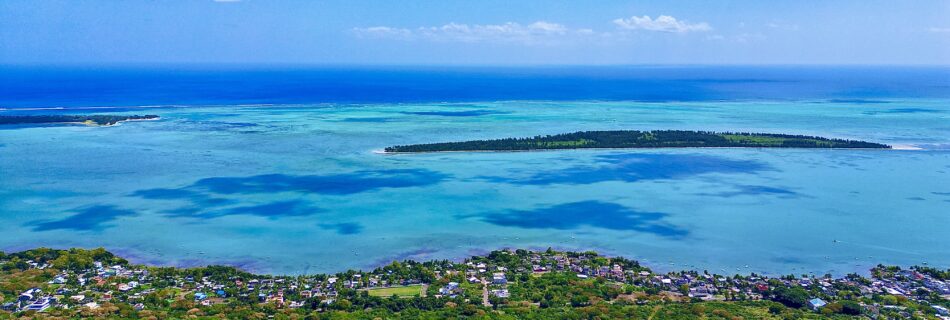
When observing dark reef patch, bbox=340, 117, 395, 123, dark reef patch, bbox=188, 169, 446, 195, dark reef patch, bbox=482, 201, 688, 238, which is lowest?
dark reef patch, bbox=482, 201, 688, 238

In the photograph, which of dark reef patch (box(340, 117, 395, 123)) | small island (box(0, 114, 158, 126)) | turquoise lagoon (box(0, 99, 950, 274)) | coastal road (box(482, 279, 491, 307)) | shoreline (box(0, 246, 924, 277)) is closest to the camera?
coastal road (box(482, 279, 491, 307))

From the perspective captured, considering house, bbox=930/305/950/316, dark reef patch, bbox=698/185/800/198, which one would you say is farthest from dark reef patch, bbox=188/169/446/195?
house, bbox=930/305/950/316

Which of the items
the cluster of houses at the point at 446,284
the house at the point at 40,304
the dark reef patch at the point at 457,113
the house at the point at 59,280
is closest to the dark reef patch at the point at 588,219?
the cluster of houses at the point at 446,284

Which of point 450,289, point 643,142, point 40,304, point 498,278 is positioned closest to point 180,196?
point 40,304

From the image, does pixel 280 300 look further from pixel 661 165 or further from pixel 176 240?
pixel 661 165

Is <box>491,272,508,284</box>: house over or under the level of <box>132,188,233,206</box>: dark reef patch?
under

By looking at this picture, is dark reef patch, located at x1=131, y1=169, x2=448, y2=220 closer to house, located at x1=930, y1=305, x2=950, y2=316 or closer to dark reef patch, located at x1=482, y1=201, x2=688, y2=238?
dark reef patch, located at x1=482, y1=201, x2=688, y2=238

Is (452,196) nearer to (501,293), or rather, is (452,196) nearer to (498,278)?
(498,278)
